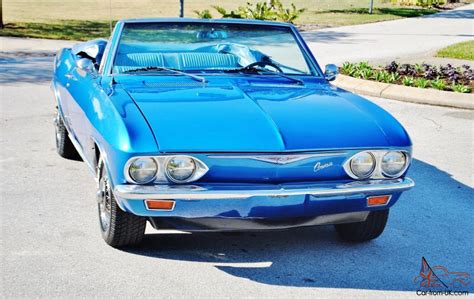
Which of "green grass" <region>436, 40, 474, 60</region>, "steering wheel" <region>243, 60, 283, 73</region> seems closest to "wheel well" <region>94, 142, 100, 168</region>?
"steering wheel" <region>243, 60, 283, 73</region>

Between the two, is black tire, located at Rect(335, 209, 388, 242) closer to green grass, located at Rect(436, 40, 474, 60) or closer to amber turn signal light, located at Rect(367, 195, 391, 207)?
amber turn signal light, located at Rect(367, 195, 391, 207)

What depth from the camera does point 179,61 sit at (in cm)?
565

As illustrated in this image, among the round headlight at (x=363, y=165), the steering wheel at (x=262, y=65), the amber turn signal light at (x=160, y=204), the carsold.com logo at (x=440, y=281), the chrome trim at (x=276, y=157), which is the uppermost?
the steering wheel at (x=262, y=65)

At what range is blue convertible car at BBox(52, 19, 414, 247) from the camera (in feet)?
13.7

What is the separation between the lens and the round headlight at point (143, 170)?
13.7ft

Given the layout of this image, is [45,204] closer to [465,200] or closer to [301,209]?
→ [301,209]

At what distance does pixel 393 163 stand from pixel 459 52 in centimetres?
1161

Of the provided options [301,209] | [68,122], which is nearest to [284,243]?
[301,209]

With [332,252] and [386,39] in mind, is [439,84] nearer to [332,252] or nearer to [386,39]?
[332,252]

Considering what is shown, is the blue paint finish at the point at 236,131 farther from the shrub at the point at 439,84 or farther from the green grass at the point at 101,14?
the green grass at the point at 101,14

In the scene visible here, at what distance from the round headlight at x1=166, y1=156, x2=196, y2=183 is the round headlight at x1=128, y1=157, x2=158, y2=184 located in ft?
0.25

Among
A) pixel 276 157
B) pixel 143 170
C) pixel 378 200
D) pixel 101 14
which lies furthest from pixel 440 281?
pixel 101 14

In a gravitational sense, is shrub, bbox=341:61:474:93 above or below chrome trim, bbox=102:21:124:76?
below

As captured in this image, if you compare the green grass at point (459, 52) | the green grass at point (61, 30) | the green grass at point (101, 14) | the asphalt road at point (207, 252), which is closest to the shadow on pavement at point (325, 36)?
the green grass at point (101, 14)
